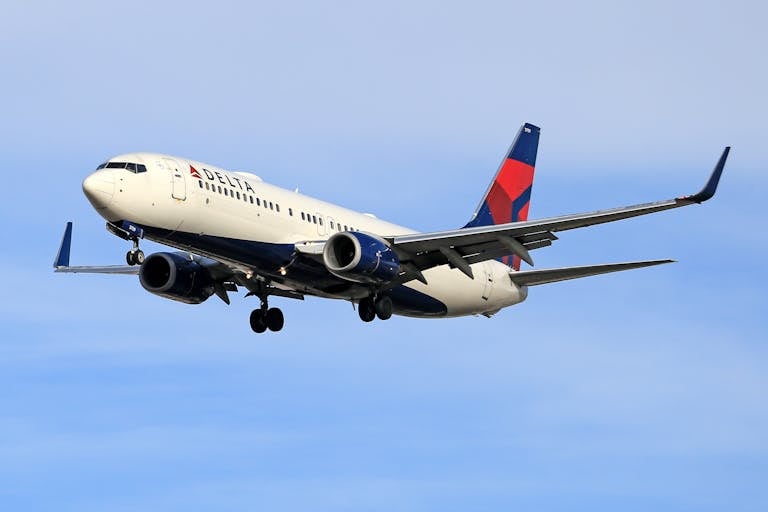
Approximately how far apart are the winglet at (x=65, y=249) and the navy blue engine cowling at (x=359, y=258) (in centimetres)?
1610

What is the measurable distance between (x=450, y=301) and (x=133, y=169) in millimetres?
14338

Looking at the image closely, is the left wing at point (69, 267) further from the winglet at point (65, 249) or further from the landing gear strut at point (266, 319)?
the landing gear strut at point (266, 319)

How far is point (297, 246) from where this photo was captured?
5203cm

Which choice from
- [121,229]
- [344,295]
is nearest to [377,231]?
[344,295]

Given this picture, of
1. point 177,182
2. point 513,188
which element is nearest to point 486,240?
point 177,182

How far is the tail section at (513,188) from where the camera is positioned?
63.2m

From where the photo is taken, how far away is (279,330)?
57406 mm

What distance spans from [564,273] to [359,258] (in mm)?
9991

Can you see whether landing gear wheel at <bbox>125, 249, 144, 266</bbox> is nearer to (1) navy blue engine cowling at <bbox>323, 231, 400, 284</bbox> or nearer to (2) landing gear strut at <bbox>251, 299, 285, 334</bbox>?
(1) navy blue engine cowling at <bbox>323, 231, 400, 284</bbox>

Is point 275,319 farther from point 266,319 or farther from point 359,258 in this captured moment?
point 359,258

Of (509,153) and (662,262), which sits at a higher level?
(509,153)

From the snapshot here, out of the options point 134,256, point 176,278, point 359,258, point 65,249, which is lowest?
point 134,256

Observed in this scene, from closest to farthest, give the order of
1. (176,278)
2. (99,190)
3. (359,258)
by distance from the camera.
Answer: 1. (99,190)
2. (359,258)
3. (176,278)

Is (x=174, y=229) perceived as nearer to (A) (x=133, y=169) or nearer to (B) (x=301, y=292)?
(A) (x=133, y=169)
